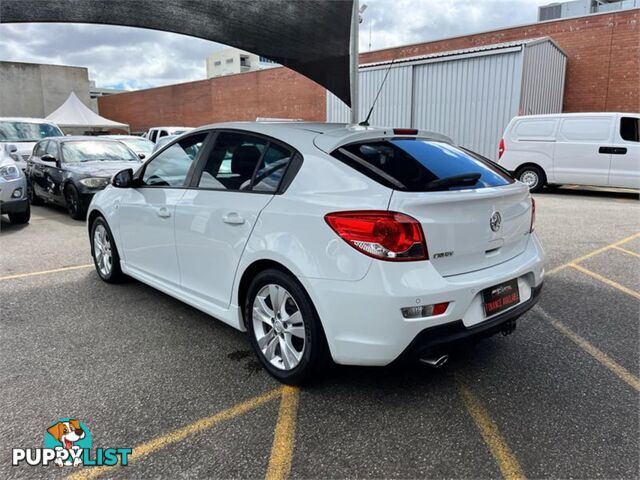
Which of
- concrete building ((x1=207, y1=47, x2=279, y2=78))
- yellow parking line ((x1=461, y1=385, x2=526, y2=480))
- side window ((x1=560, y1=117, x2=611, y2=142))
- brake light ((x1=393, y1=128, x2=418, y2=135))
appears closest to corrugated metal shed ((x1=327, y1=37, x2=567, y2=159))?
side window ((x1=560, y1=117, x2=611, y2=142))

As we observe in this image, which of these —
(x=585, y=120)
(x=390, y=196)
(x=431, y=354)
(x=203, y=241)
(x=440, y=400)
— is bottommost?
(x=440, y=400)

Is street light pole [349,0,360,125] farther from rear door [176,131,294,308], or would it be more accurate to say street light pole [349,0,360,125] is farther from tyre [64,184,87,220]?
tyre [64,184,87,220]

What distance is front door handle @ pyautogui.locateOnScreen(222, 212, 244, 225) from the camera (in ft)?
10.1

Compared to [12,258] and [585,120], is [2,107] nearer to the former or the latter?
[12,258]

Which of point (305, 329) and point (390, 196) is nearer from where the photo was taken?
point (390, 196)

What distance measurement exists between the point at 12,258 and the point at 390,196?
5.74m

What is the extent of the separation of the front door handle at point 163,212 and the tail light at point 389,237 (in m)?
1.87

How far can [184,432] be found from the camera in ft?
8.33

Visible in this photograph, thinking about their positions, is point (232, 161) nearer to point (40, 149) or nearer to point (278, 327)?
point (278, 327)

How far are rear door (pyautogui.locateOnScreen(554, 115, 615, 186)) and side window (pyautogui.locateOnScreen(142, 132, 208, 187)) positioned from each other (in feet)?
34.0

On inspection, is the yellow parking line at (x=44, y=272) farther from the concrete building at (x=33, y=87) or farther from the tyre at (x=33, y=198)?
the concrete building at (x=33, y=87)

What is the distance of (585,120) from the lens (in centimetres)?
1127

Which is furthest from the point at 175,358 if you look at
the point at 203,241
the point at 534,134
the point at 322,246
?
the point at 534,134

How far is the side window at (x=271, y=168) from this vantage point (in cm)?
303
